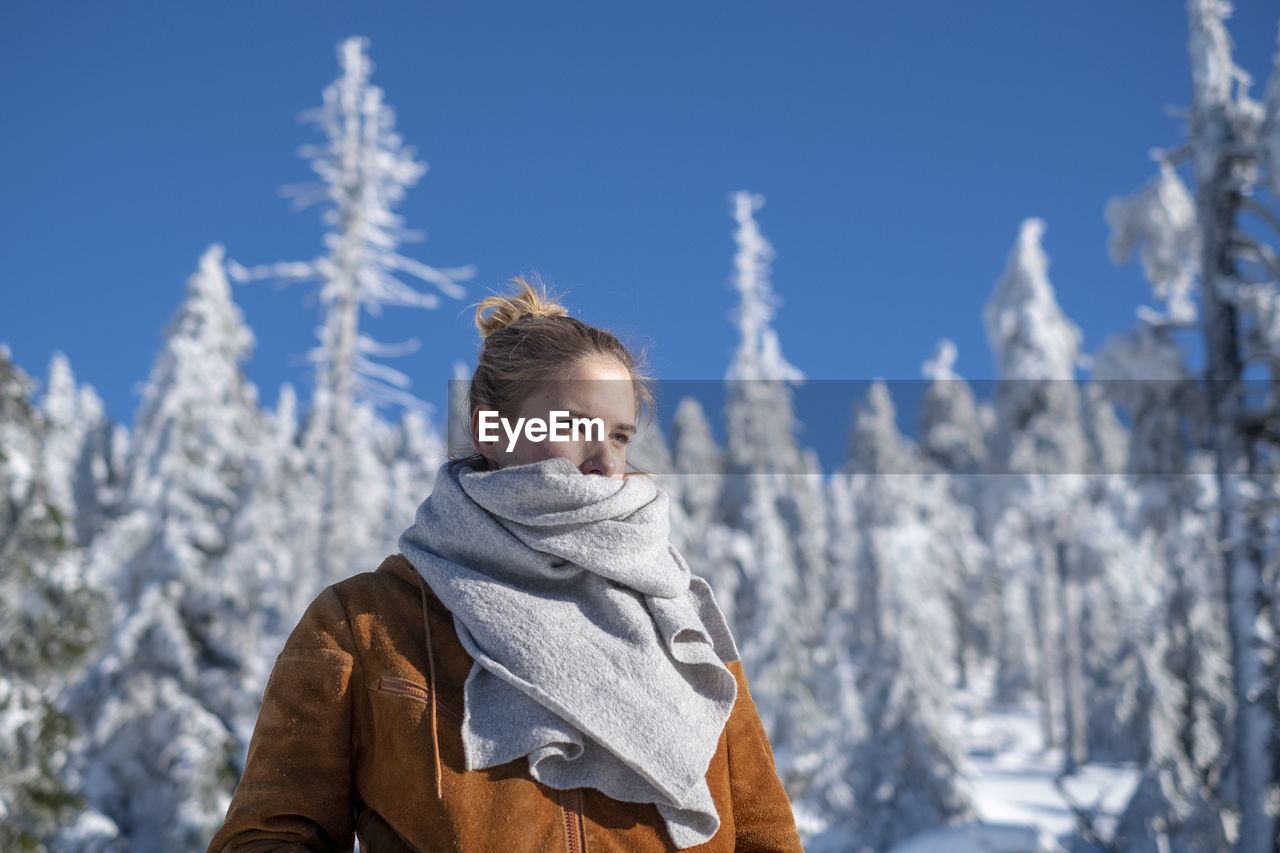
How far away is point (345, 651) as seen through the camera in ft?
6.55

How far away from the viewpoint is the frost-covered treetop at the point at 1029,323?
86.0 ft

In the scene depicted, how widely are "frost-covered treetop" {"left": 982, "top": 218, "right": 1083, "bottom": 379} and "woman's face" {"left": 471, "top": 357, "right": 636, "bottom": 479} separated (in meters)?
25.9

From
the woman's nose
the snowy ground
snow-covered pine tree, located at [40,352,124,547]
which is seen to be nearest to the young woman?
the woman's nose

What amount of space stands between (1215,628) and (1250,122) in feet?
35.0

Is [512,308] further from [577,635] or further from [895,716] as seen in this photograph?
[895,716]

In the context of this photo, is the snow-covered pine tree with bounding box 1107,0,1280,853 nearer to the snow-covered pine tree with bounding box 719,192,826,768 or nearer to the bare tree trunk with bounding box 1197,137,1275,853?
the bare tree trunk with bounding box 1197,137,1275,853

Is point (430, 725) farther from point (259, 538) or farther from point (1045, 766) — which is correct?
point (1045, 766)

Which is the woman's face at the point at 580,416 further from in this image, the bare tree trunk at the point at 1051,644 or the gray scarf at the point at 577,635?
the bare tree trunk at the point at 1051,644

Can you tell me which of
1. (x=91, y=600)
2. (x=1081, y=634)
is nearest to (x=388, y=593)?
(x=91, y=600)

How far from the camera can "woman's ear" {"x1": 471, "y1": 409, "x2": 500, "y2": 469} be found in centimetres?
230

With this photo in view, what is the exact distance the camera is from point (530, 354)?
229 cm

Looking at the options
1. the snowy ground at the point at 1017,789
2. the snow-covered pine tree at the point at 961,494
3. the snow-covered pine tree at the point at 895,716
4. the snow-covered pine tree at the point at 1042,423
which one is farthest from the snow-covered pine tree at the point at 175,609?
the snow-covered pine tree at the point at 961,494

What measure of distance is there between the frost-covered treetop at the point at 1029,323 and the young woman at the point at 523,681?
25.9 meters

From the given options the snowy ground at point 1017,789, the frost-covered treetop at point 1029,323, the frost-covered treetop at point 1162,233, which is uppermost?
the frost-covered treetop at point 1029,323
